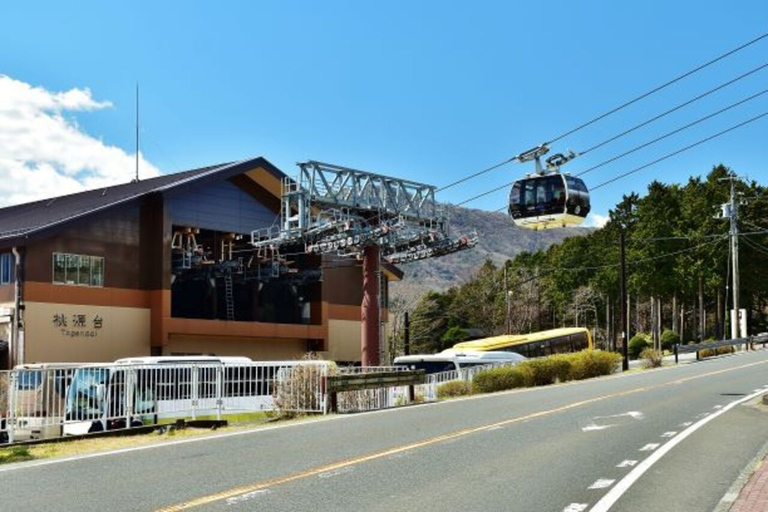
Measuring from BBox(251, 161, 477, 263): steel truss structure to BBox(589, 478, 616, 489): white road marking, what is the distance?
3381 cm

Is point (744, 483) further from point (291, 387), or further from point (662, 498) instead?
point (291, 387)

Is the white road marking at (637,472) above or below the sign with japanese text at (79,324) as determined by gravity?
below

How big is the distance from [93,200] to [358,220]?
1399cm

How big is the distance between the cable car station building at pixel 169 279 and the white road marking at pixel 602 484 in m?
31.2

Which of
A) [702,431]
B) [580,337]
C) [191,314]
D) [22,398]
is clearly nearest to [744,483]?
[702,431]

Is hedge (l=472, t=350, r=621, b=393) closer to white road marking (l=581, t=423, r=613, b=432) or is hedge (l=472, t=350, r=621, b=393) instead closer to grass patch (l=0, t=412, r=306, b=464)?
grass patch (l=0, t=412, r=306, b=464)

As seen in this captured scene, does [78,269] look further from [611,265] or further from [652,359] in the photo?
[611,265]

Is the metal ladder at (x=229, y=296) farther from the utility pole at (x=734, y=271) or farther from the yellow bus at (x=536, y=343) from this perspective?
the utility pole at (x=734, y=271)

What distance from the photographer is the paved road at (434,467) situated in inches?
345

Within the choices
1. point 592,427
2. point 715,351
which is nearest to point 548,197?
point 592,427

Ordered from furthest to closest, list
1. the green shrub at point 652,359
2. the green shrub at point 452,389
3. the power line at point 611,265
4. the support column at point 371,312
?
the power line at point 611,265, the green shrub at point 652,359, the support column at point 371,312, the green shrub at point 452,389

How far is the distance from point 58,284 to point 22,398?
24.0 metres

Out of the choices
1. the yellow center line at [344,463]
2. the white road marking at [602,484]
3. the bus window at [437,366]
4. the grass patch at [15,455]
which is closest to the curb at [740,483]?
the white road marking at [602,484]

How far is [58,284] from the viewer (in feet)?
→ 125
